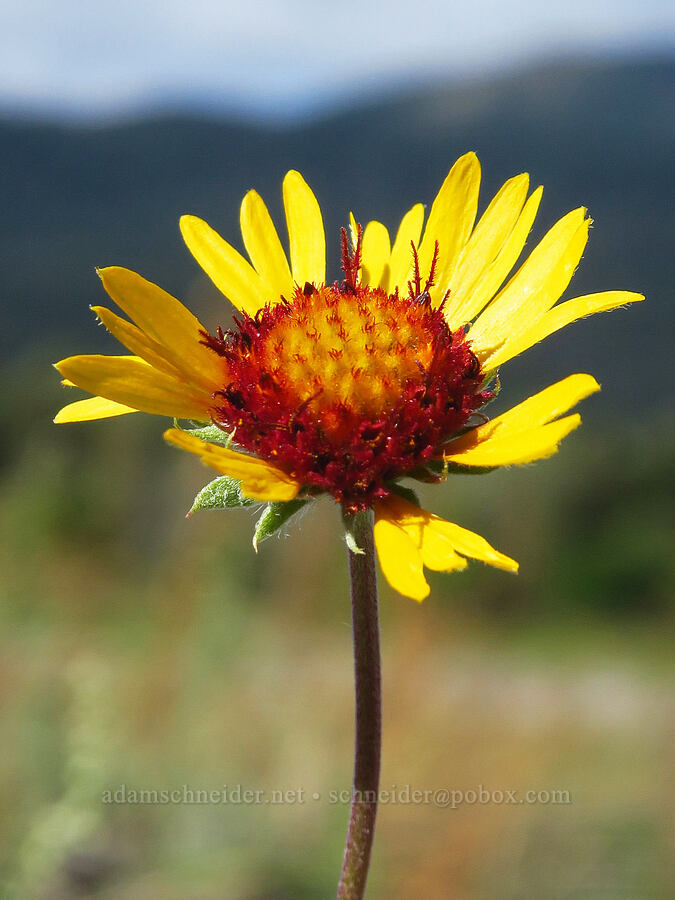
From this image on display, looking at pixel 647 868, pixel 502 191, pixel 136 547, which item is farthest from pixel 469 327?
pixel 136 547

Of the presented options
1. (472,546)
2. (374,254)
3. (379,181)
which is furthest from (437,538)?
(379,181)

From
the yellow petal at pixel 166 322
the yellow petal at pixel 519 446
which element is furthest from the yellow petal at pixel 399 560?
the yellow petal at pixel 166 322

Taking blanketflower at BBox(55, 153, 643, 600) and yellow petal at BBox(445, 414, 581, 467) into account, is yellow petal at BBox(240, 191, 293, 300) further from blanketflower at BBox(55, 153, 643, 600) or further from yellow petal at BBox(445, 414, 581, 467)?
yellow petal at BBox(445, 414, 581, 467)

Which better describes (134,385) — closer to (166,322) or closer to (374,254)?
(166,322)

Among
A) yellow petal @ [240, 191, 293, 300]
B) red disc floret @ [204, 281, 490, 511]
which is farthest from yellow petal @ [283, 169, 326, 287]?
red disc floret @ [204, 281, 490, 511]

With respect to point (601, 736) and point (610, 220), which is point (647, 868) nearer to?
point (601, 736)
